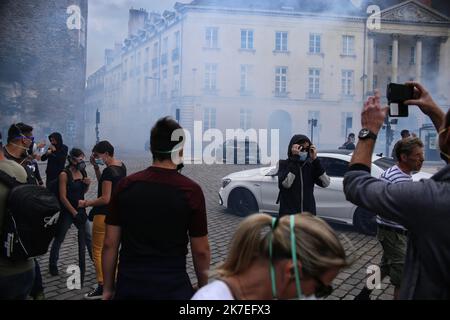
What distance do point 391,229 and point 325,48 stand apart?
7468 mm

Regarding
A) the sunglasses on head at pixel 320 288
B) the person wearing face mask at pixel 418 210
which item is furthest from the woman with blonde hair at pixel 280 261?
the person wearing face mask at pixel 418 210

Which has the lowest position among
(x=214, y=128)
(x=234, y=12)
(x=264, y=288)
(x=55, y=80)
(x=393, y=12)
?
(x=264, y=288)

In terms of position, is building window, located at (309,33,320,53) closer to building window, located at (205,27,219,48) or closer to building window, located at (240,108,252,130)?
building window, located at (240,108,252,130)

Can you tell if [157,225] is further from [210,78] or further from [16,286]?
[210,78]

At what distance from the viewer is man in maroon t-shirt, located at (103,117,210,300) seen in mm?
1745

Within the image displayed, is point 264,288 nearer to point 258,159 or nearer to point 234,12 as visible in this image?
point 234,12

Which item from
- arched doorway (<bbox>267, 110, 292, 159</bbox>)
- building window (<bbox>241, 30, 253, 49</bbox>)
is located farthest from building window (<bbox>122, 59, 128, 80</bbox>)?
arched doorway (<bbox>267, 110, 292, 159</bbox>)

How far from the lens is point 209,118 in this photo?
10.1 m

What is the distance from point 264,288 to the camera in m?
1.07

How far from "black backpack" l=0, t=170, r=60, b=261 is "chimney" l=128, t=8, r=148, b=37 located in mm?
4402

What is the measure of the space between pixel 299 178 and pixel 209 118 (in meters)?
6.69

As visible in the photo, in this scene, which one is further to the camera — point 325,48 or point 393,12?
point 393,12

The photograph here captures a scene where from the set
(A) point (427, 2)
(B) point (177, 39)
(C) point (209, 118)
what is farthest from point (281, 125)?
(A) point (427, 2)

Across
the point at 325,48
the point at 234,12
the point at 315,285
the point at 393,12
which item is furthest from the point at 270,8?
the point at 315,285
